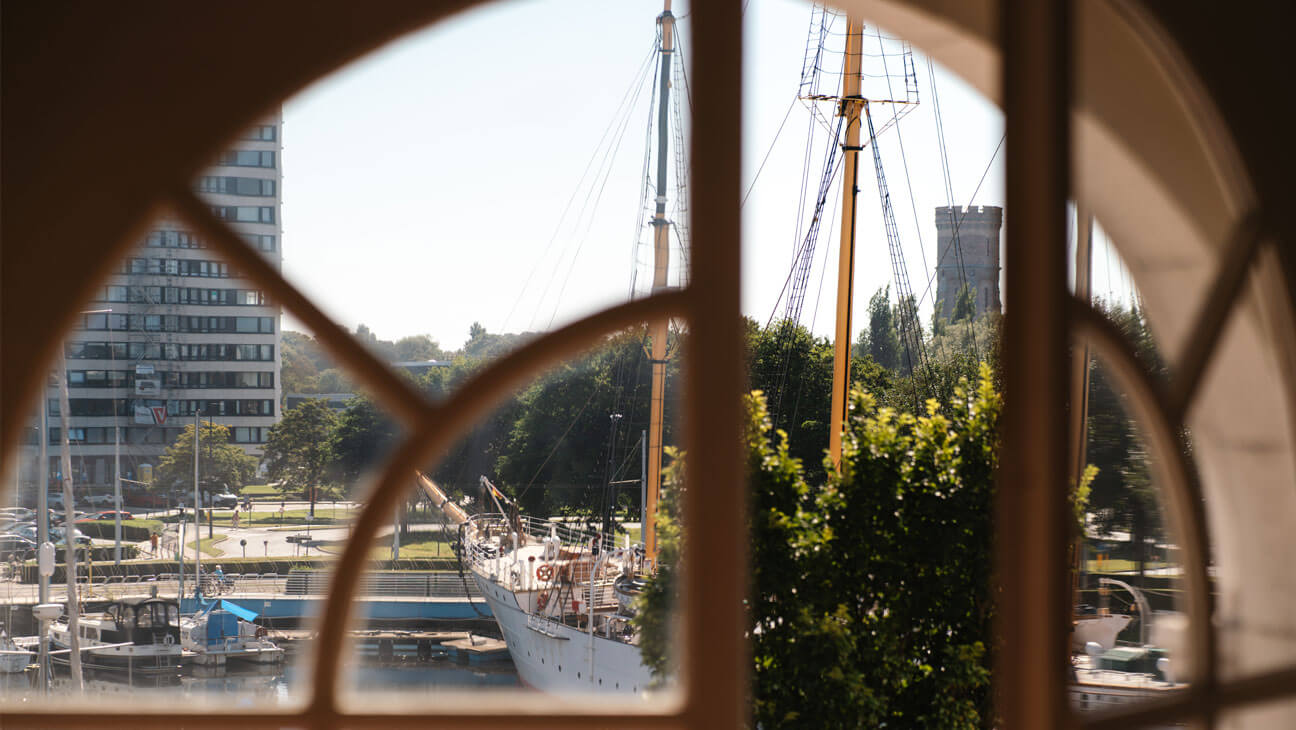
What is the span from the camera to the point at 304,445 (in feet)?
3.08

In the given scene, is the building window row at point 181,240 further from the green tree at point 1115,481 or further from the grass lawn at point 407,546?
the green tree at point 1115,481

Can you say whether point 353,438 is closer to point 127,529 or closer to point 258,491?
point 258,491

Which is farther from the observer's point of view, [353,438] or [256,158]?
[353,438]

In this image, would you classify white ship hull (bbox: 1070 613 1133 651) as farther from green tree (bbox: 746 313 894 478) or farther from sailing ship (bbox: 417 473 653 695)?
sailing ship (bbox: 417 473 653 695)

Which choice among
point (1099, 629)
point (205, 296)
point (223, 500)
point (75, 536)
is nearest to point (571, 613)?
point (75, 536)

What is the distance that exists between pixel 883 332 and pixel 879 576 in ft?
13.3

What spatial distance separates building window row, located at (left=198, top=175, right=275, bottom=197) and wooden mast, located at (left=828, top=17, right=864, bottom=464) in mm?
4011

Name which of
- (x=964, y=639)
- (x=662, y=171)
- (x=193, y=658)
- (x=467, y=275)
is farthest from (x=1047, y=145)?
(x=193, y=658)

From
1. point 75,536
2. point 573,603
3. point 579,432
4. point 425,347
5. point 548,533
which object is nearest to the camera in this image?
point 425,347

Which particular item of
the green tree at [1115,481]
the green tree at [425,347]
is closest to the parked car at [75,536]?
the green tree at [425,347]

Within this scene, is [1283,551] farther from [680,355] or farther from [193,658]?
[193,658]

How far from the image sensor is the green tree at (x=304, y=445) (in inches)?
29.8

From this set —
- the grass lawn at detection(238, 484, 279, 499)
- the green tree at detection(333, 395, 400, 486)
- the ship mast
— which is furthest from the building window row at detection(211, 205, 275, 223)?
the grass lawn at detection(238, 484, 279, 499)

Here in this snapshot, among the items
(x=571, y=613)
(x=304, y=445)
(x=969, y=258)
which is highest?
(x=969, y=258)
